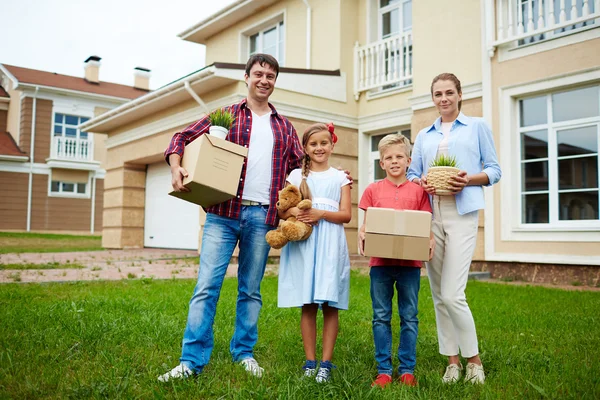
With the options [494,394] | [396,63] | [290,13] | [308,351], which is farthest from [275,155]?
[290,13]

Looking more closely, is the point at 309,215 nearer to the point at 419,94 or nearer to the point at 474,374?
the point at 474,374

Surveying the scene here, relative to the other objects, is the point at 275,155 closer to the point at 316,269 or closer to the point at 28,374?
the point at 316,269

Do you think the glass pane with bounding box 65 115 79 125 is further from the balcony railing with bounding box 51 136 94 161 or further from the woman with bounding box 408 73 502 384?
the woman with bounding box 408 73 502 384

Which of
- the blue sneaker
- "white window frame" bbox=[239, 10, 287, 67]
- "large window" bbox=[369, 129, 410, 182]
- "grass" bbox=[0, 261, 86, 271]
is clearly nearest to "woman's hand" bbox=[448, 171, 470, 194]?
the blue sneaker

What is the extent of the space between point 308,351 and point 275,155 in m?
1.24

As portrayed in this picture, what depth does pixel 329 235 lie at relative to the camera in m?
3.17

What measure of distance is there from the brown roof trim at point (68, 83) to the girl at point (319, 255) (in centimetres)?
2547

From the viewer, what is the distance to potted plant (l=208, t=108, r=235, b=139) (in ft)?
10.2

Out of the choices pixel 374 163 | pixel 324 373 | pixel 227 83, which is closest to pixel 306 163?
pixel 324 373

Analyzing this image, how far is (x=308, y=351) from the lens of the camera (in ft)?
10.4

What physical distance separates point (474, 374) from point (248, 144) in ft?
6.36

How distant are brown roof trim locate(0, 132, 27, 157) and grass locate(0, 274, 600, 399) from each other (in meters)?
21.9

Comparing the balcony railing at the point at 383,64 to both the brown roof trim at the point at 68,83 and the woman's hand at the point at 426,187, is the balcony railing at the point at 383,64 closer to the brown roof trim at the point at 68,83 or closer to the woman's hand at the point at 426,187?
the woman's hand at the point at 426,187

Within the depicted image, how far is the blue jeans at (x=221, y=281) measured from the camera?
120 inches
